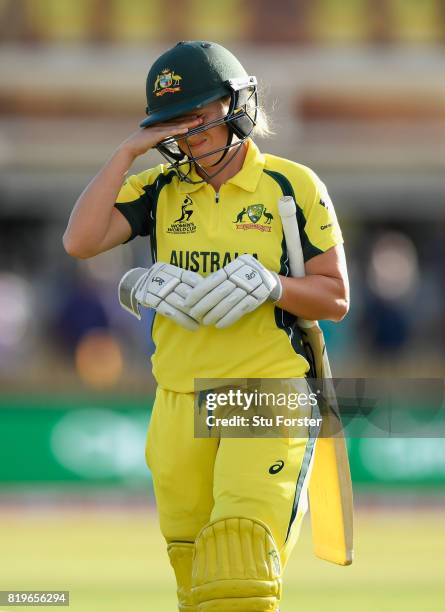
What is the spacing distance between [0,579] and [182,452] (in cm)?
351

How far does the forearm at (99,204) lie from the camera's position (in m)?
4.45

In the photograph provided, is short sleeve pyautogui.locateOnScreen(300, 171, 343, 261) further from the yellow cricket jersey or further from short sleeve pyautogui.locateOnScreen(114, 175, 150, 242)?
short sleeve pyautogui.locateOnScreen(114, 175, 150, 242)

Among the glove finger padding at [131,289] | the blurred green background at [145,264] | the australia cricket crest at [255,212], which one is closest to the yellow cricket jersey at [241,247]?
the australia cricket crest at [255,212]

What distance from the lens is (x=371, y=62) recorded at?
18.6m

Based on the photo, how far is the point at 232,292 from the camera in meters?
4.22

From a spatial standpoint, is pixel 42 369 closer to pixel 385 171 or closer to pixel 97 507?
pixel 97 507

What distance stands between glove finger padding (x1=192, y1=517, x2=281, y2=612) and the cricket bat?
567mm

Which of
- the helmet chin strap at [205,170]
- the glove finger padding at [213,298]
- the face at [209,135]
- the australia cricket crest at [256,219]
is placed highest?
the face at [209,135]

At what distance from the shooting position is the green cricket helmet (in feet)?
14.4

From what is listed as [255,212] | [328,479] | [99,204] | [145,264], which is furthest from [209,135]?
[145,264]

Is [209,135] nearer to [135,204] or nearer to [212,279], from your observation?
[135,204]

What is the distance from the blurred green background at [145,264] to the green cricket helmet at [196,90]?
32 cm

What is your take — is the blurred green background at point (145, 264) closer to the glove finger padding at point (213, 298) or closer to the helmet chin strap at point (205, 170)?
the helmet chin strap at point (205, 170)

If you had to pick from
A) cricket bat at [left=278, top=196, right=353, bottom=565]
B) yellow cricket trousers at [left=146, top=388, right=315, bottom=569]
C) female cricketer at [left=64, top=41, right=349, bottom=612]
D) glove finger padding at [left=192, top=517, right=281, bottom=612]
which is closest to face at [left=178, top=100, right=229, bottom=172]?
female cricketer at [left=64, top=41, right=349, bottom=612]
